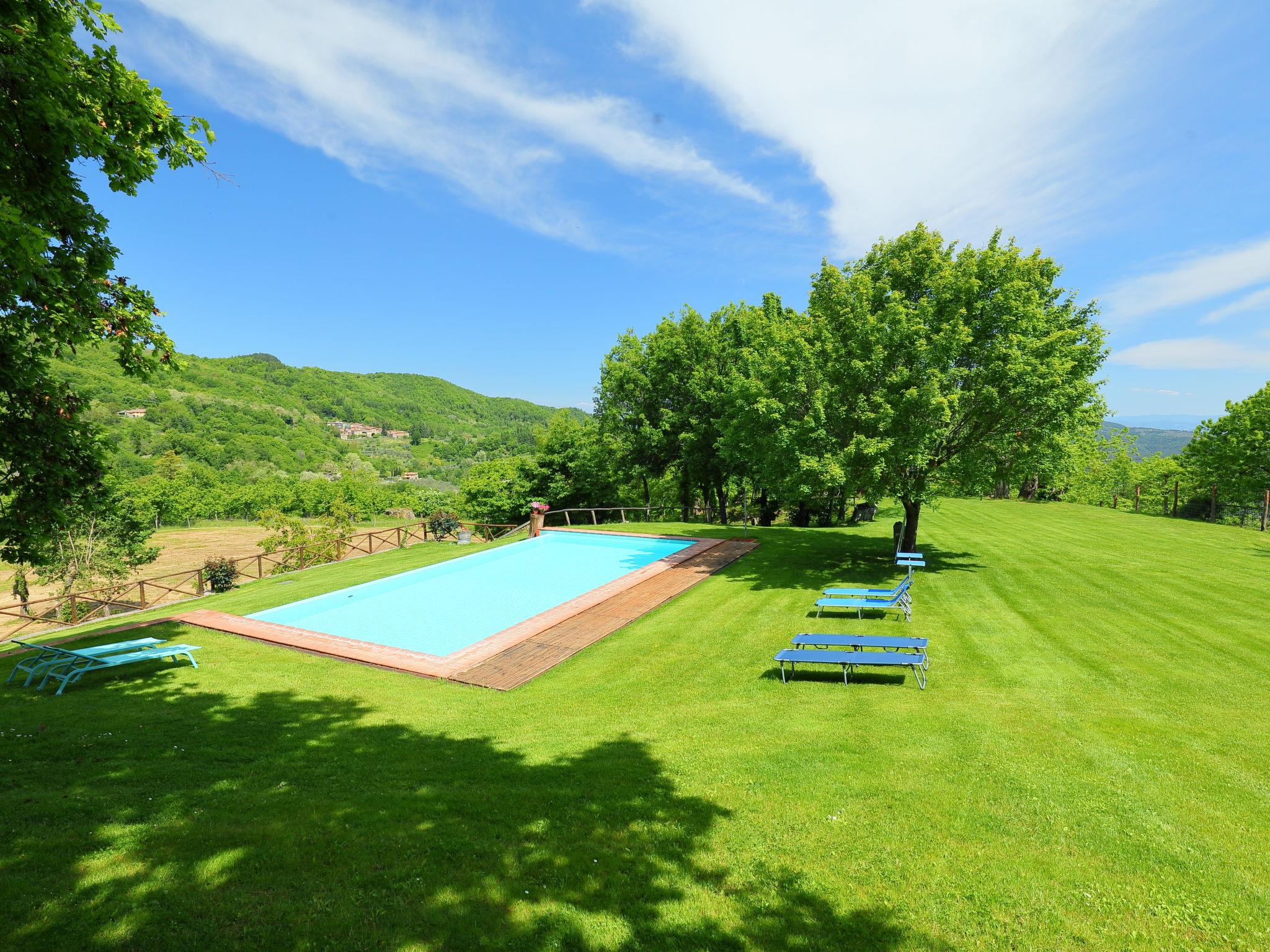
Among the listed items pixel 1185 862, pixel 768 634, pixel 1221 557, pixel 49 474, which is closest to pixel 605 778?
pixel 1185 862

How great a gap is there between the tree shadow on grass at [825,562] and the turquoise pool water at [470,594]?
340cm

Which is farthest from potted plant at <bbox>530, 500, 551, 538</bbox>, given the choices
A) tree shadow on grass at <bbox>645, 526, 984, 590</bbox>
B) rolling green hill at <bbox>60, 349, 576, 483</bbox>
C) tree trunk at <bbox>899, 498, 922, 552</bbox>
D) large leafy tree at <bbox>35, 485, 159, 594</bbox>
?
rolling green hill at <bbox>60, 349, 576, 483</bbox>

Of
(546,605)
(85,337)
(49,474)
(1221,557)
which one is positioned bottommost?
(546,605)

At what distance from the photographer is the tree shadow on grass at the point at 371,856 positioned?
3.15 meters

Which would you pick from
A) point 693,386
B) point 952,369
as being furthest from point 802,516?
point 952,369

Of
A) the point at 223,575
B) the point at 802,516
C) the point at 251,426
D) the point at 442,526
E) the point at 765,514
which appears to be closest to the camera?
the point at 223,575

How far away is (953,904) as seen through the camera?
11.4 ft

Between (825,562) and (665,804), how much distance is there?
12669 mm

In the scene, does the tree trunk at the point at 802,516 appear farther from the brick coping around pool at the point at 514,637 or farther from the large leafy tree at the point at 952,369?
the brick coping around pool at the point at 514,637

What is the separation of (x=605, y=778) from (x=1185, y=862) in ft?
14.3

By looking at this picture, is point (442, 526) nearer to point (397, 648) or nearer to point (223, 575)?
point (223, 575)

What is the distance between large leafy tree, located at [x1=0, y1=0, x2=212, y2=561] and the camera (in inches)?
188

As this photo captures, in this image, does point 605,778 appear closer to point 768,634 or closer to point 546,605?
point 768,634

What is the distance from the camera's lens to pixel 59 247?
552 cm
